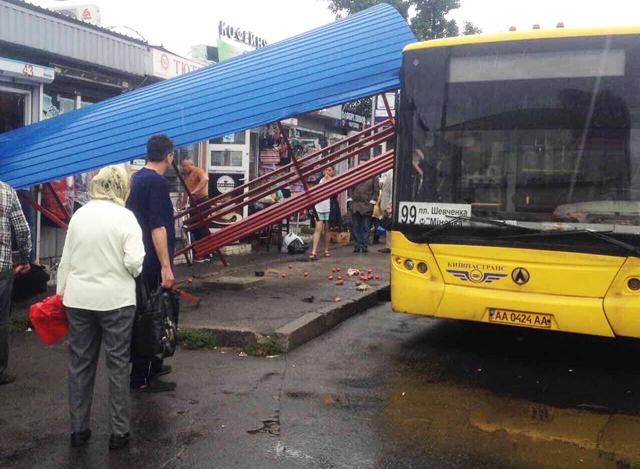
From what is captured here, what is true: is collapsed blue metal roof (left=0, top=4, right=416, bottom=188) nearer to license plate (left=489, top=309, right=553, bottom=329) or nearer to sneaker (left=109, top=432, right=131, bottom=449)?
license plate (left=489, top=309, right=553, bottom=329)

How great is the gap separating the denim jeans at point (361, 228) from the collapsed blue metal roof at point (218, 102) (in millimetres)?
5468

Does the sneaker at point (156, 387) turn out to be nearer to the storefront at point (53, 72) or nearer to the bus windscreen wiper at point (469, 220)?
the bus windscreen wiper at point (469, 220)

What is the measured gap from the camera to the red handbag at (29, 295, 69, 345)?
14.8 feet

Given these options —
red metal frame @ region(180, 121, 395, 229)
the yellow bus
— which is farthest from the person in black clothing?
red metal frame @ region(180, 121, 395, 229)

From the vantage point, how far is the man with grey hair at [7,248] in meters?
5.42

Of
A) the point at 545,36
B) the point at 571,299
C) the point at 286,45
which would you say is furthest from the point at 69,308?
the point at 286,45

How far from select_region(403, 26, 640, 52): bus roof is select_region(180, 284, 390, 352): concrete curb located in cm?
301

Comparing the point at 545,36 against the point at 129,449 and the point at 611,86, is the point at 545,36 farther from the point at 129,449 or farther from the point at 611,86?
the point at 129,449

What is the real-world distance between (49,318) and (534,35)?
184 inches

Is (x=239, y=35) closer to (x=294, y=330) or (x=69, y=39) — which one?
(x=69, y=39)

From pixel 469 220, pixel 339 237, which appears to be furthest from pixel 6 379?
pixel 339 237

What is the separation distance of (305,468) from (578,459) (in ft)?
5.64

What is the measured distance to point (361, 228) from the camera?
14477 mm

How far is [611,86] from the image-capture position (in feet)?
19.1
